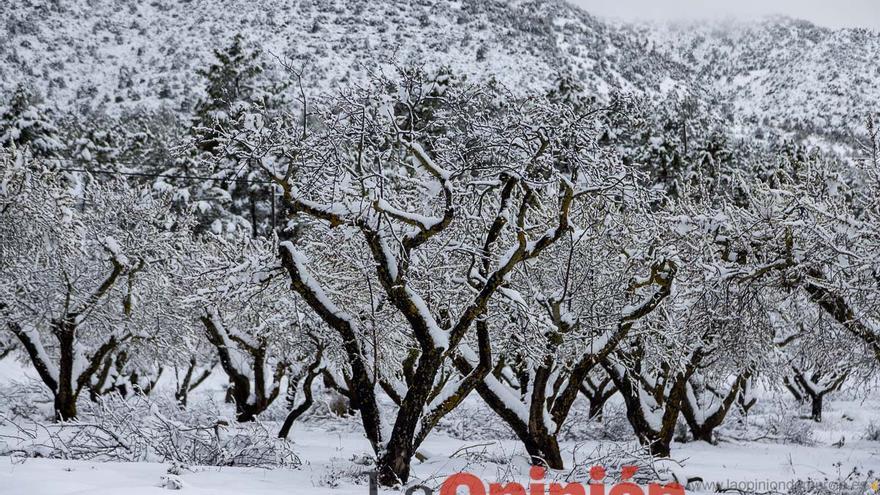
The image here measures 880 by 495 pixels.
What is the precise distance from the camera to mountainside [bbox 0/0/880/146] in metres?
83.8

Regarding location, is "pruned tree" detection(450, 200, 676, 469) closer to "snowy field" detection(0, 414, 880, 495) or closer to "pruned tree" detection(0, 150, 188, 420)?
"snowy field" detection(0, 414, 880, 495)

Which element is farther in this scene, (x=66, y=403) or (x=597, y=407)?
(x=597, y=407)

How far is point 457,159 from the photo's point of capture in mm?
9406

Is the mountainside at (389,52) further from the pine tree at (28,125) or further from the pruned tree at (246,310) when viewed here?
the pruned tree at (246,310)

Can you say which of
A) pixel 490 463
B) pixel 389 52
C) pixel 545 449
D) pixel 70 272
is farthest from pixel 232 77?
pixel 389 52

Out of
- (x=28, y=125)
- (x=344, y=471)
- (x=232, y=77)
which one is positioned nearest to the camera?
(x=344, y=471)

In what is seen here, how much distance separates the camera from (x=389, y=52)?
281ft

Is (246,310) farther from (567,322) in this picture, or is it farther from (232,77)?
(232,77)

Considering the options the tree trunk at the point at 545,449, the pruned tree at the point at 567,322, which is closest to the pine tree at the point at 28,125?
the pruned tree at the point at 567,322

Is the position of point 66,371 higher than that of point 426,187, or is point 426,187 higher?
point 426,187

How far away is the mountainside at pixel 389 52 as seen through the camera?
275 feet

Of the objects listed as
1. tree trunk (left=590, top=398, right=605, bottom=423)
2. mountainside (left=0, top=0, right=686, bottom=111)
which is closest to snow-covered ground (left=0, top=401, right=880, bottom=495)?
tree trunk (left=590, top=398, right=605, bottom=423)

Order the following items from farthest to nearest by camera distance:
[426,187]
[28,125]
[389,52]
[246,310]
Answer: [389,52] → [28,125] → [246,310] → [426,187]

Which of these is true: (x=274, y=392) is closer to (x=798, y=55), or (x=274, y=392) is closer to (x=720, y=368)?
(x=720, y=368)
